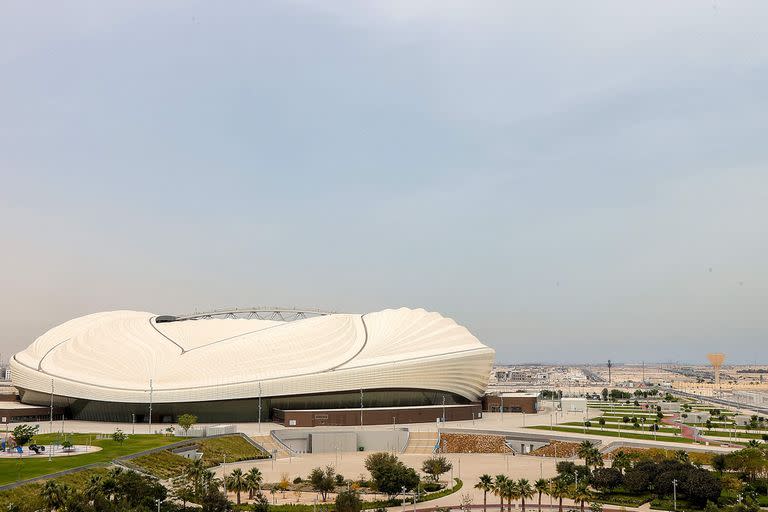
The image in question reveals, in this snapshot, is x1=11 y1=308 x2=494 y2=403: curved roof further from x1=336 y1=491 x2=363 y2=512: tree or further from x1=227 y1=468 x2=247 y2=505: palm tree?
x1=336 y1=491 x2=363 y2=512: tree

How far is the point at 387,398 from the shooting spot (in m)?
89.8

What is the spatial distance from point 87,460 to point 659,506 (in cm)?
3986

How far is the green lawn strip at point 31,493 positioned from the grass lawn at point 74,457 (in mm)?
1588

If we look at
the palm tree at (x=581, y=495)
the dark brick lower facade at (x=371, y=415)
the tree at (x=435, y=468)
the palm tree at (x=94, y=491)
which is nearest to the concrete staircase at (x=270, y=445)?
the dark brick lower facade at (x=371, y=415)

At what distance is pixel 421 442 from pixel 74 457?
3538 centimetres

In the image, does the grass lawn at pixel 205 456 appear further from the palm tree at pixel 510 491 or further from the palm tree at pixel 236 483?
the palm tree at pixel 510 491

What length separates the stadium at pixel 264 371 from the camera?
273 ft

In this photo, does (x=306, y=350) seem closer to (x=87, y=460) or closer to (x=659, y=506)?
(x=87, y=460)

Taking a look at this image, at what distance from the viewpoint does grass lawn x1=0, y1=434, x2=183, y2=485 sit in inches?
1774

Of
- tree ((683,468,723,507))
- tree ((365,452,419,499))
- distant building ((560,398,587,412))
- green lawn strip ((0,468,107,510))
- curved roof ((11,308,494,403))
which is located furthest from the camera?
distant building ((560,398,587,412))

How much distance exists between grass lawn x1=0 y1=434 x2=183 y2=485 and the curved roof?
15.3m

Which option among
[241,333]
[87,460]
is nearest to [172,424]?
[241,333]

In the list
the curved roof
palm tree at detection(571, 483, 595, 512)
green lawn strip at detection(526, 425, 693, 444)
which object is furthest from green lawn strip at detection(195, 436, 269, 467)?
palm tree at detection(571, 483, 595, 512)

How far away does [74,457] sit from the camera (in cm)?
5266
